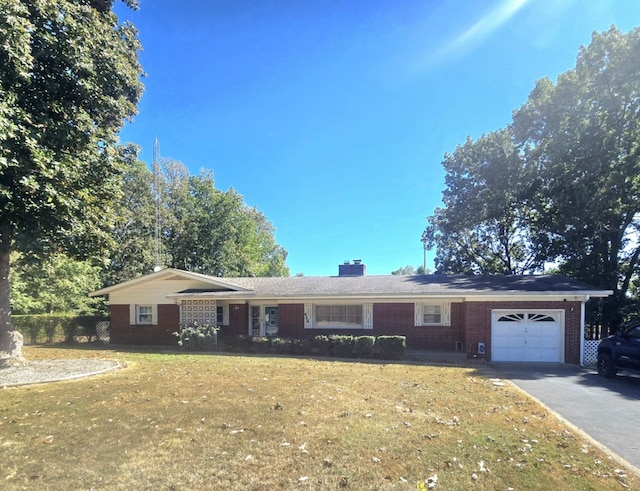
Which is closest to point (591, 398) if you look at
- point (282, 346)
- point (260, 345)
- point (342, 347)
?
point (342, 347)

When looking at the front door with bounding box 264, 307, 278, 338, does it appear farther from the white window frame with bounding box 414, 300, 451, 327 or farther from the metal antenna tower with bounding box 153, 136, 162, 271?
the metal antenna tower with bounding box 153, 136, 162, 271

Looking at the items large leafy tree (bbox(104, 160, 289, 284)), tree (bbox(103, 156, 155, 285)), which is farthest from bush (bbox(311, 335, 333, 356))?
tree (bbox(103, 156, 155, 285))

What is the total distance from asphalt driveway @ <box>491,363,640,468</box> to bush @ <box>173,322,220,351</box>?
11.2 meters

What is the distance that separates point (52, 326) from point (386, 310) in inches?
740

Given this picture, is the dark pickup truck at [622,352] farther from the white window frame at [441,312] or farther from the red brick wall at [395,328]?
the white window frame at [441,312]

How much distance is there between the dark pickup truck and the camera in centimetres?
1062

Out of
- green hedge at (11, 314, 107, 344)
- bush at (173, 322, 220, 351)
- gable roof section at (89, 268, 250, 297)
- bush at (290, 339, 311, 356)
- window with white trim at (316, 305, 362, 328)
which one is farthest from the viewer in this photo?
green hedge at (11, 314, 107, 344)

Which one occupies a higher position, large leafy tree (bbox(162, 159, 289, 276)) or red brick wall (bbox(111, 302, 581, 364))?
large leafy tree (bbox(162, 159, 289, 276))

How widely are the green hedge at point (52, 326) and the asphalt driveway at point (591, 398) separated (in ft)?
68.9

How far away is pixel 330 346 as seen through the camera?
1540 centimetres

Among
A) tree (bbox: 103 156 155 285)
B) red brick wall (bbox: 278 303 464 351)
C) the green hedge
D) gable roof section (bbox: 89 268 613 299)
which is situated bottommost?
the green hedge

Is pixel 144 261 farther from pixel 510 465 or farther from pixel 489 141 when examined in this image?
pixel 510 465

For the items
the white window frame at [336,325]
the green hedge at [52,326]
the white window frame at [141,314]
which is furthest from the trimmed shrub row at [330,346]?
the green hedge at [52,326]

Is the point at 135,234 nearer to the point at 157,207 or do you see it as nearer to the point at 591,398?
the point at 157,207
